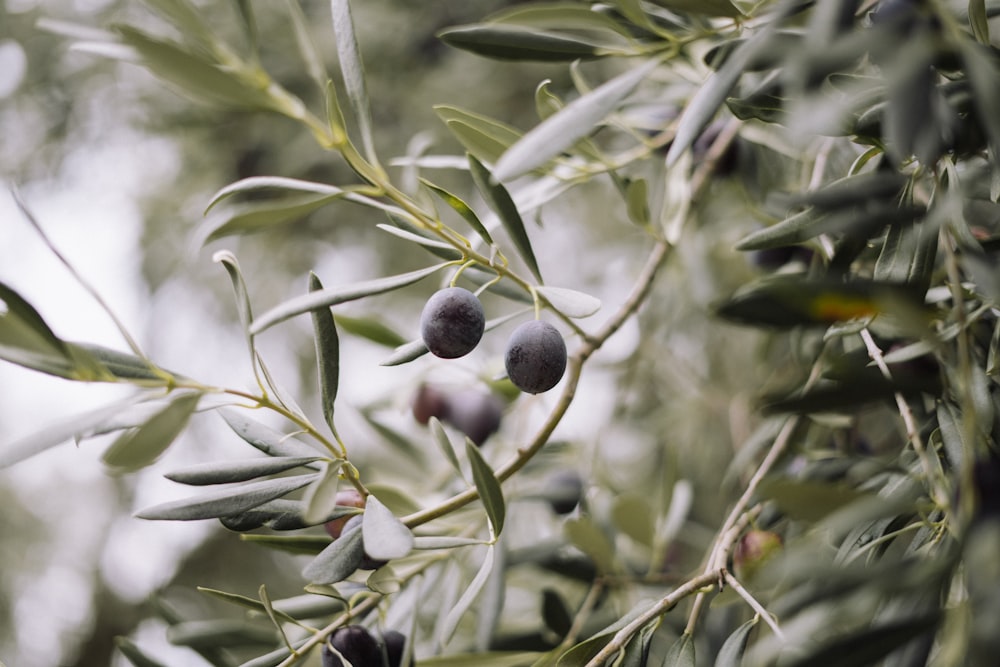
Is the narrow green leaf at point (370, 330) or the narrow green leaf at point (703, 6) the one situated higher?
the narrow green leaf at point (703, 6)

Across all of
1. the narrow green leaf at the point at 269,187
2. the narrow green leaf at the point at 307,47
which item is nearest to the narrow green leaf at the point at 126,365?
the narrow green leaf at the point at 269,187

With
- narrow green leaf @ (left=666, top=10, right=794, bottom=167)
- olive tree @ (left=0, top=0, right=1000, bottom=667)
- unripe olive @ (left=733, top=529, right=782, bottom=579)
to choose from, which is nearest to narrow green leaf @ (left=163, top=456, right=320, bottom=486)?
olive tree @ (left=0, top=0, right=1000, bottom=667)

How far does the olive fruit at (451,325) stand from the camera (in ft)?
1.77

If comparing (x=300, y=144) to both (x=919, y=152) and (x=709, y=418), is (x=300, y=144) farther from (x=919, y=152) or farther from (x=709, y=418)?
(x=919, y=152)

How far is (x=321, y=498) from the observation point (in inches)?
17.7

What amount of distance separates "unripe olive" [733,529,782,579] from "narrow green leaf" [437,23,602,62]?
430mm

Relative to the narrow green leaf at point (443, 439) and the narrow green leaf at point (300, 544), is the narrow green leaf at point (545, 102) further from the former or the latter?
the narrow green leaf at point (300, 544)

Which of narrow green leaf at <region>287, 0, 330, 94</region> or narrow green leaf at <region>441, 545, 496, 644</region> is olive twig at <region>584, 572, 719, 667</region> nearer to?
narrow green leaf at <region>441, 545, 496, 644</region>

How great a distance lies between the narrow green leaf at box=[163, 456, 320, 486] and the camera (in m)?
0.51

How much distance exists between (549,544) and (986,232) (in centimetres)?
51

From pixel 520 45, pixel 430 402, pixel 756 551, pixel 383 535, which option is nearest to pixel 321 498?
pixel 383 535

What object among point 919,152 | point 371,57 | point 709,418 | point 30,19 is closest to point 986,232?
point 919,152

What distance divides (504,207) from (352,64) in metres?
0.14

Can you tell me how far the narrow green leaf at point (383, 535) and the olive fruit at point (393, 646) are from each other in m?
0.17
